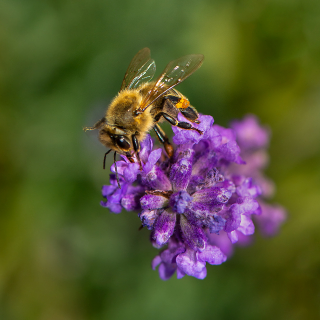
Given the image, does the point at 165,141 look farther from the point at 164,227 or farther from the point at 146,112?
the point at 164,227

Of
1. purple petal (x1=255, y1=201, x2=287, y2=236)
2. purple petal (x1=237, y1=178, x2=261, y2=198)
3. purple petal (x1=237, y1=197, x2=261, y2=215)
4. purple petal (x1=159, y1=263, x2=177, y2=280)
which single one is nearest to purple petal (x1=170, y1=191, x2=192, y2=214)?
purple petal (x1=237, y1=197, x2=261, y2=215)

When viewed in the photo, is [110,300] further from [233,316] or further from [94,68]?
[94,68]

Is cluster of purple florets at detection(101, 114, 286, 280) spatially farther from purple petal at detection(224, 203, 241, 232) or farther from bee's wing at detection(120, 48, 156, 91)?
bee's wing at detection(120, 48, 156, 91)

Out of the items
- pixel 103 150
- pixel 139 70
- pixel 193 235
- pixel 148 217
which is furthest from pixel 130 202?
pixel 103 150

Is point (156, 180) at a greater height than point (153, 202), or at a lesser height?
greater

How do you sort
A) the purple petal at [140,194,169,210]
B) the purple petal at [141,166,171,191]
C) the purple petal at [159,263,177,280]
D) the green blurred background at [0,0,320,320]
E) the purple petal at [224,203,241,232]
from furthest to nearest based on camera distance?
the green blurred background at [0,0,320,320] → the purple petal at [159,263,177,280] → the purple petal at [141,166,171,191] → the purple petal at [140,194,169,210] → the purple petal at [224,203,241,232]

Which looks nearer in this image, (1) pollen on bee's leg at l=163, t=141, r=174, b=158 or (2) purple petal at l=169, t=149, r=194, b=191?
(2) purple petal at l=169, t=149, r=194, b=191

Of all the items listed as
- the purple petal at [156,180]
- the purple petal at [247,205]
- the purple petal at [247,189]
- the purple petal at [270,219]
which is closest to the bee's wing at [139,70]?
the purple petal at [156,180]

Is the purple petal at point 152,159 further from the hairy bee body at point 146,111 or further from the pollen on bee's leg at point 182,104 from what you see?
the pollen on bee's leg at point 182,104
